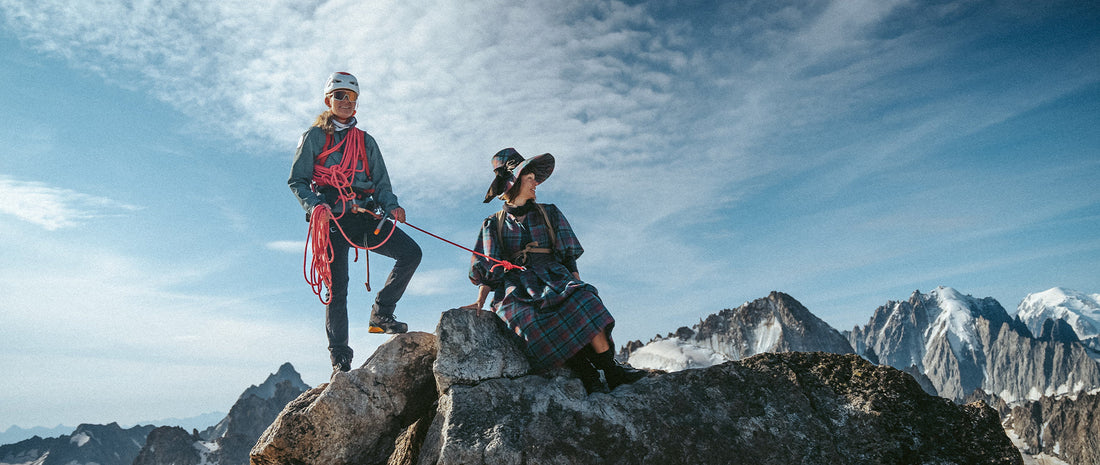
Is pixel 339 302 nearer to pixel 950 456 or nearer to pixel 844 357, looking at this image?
pixel 844 357

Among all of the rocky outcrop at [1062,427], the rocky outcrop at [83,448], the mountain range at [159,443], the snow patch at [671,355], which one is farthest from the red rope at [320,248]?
the rocky outcrop at [83,448]

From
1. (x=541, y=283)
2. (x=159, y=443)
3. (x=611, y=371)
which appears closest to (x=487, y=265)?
(x=541, y=283)

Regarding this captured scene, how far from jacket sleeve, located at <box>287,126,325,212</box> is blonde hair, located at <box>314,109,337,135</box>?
0.10 metres

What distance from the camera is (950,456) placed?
5.09 metres

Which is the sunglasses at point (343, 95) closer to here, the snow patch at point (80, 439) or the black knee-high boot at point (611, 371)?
the black knee-high boot at point (611, 371)

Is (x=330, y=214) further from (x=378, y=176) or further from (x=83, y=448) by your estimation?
(x=83, y=448)

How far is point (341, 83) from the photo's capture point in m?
8.45

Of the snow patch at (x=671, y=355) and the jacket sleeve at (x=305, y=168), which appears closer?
the jacket sleeve at (x=305, y=168)

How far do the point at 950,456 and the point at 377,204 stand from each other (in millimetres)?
7458

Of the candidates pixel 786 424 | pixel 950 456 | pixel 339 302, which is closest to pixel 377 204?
pixel 339 302

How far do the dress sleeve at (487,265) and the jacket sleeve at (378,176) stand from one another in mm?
1967

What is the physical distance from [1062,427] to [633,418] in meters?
182

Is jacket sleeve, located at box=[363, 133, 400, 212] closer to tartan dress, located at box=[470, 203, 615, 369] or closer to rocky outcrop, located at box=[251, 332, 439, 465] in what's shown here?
tartan dress, located at box=[470, 203, 615, 369]

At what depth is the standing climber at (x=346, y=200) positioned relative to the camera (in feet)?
26.8
